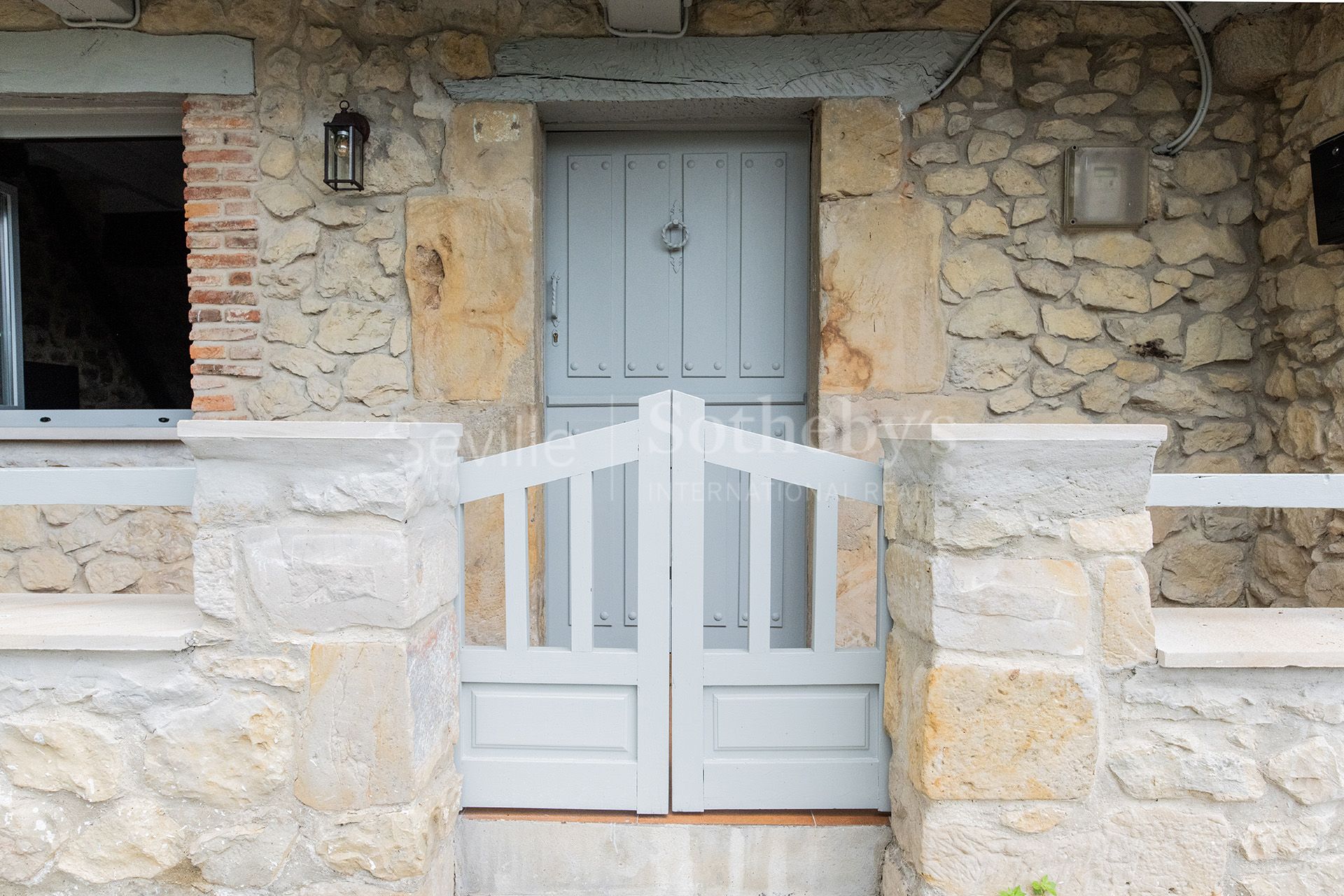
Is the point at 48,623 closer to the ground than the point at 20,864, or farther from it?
farther from it

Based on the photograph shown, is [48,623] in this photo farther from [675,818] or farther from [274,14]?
[274,14]

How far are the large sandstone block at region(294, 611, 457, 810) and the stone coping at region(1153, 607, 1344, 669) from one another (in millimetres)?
1473

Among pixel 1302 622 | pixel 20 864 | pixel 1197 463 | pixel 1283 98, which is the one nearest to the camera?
pixel 20 864

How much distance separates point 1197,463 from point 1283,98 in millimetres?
1256

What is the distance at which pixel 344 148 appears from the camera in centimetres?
257

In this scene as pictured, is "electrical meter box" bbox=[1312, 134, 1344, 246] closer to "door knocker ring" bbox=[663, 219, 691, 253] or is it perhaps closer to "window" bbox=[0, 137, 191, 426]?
"door knocker ring" bbox=[663, 219, 691, 253]

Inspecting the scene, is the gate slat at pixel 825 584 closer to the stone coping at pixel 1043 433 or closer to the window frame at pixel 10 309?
the stone coping at pixel 1043 433

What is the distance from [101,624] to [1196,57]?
11.9 feet

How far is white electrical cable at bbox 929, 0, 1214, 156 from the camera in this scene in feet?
8.39

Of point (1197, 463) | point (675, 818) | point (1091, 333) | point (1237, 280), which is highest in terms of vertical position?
point (1237, 280)

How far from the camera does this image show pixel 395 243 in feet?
8.87

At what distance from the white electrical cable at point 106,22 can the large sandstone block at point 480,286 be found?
3.79 ft

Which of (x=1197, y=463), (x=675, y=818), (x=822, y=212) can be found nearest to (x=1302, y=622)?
(x=1197, y=463)

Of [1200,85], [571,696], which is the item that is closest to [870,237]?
[1200,85]
